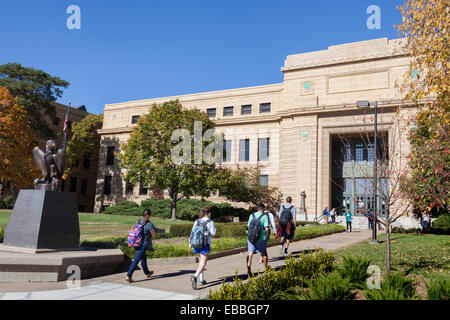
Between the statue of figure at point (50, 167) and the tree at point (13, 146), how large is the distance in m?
24.9

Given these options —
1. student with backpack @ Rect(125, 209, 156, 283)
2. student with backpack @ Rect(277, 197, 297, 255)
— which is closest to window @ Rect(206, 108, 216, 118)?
student with backpack @ Rect(277, 197, 297, 255)

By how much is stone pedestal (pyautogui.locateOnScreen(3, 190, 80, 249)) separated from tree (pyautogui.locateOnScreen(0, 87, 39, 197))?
1008 inches

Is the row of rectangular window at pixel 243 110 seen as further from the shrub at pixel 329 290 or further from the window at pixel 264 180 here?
the shrub at pixel 329 290

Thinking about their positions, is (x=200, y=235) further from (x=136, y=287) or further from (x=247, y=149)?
(x=247, y=149)

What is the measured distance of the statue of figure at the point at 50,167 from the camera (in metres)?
11.1

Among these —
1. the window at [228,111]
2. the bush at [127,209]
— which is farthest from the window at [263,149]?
the bush at [127,209]

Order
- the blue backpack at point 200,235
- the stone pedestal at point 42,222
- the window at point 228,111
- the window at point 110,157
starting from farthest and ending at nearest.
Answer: the window at point 110,157 → the window at point 228,111 → the stone pedestal at point 42,222 → the blue backpack at point 200,235

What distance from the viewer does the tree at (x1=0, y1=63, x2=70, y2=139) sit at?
39744mm

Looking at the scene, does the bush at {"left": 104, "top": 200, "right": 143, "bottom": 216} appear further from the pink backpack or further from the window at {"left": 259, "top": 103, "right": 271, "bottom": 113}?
the pink backpack

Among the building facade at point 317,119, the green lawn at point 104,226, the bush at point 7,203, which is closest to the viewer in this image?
the green lawn at point 104,226

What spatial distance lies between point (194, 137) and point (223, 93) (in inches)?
509

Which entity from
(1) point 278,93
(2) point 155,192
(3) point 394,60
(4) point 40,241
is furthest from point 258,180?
(4) point 40,241

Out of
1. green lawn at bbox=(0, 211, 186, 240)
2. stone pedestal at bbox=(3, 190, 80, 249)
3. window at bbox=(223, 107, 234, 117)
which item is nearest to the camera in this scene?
stone pedestal at bbox=(3, 190, 80, 249)

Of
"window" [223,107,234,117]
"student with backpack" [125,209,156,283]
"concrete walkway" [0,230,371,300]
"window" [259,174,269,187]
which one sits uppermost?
"window" [223,107,234,117]
